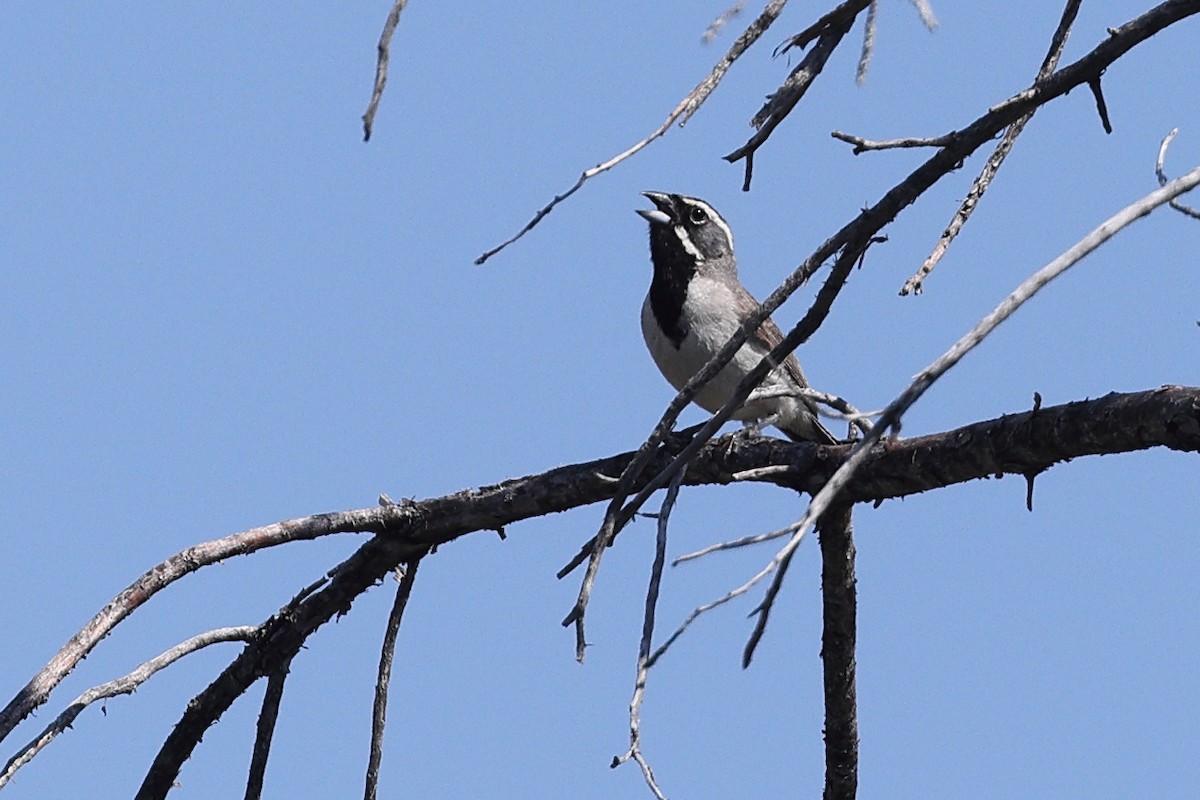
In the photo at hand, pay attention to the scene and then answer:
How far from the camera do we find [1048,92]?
4.30 m

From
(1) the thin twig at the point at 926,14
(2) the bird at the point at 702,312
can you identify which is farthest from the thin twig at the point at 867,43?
(2) the bird at the point at 702,312

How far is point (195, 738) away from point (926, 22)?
339 centimetres

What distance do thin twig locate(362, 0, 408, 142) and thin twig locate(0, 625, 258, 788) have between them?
229cm

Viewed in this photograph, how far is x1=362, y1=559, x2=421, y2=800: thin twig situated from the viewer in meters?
5.85

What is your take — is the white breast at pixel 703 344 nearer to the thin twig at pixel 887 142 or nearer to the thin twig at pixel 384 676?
the thin twig at pixel 384 676

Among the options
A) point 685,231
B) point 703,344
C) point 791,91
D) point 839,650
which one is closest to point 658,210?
point 685,231

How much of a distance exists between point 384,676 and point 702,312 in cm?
399

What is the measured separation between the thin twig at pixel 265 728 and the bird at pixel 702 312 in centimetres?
344

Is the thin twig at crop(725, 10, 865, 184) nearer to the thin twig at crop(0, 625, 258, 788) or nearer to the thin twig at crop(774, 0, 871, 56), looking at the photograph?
the thin twig at crop(774, 0, 871, 56)

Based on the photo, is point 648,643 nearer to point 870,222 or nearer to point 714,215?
point 870,222

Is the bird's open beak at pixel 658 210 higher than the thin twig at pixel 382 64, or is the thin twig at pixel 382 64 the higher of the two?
the bird's open beak at pixel 658 210

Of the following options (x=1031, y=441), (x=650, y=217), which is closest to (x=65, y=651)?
(x=1031, y=441)

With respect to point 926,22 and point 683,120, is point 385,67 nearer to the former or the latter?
point 683,120

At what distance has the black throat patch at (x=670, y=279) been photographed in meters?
9.52
